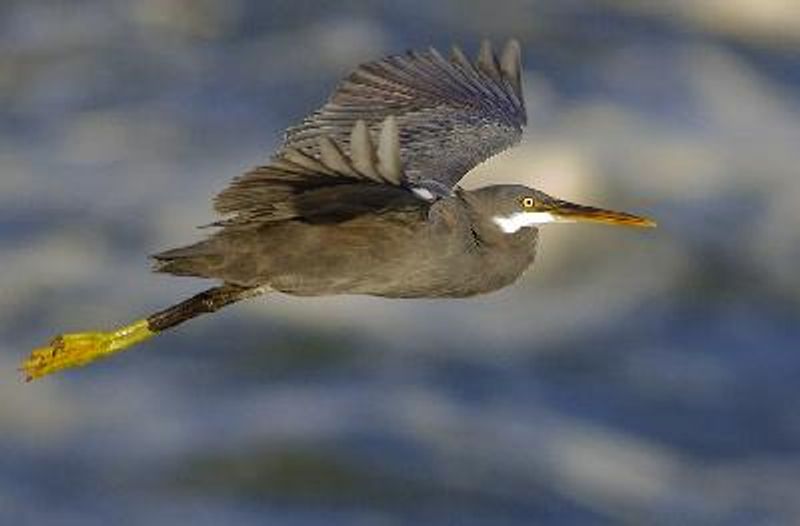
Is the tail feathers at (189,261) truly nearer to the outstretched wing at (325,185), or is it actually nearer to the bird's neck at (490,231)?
the outstretched wing at (325,185)

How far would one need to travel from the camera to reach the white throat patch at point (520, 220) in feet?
46.9

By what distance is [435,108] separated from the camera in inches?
627

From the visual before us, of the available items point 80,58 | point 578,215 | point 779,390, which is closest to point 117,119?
point 80,58

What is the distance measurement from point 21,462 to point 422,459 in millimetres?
3867

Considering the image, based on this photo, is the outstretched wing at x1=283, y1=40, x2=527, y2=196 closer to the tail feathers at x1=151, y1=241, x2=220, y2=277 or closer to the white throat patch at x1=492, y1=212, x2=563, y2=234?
the white throat patch at x1=492, y1=212, x2=563, y2=234

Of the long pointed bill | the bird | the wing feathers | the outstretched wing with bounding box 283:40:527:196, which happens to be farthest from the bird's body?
the outstretched wing with bounding box 283:40:527:196

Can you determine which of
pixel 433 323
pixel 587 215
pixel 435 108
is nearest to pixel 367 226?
pixel 587 215

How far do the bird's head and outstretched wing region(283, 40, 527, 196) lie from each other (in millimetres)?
483

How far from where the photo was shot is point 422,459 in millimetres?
29938

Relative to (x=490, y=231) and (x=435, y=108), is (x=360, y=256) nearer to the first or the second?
(x=490, y=231)

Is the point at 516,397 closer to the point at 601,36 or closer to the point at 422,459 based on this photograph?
the point at 422,459

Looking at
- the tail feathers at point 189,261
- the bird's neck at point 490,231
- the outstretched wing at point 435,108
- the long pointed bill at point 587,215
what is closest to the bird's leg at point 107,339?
the tail feathers at point 189,261

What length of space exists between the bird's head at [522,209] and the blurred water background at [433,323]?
49.9 feet

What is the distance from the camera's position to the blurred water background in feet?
97.6
